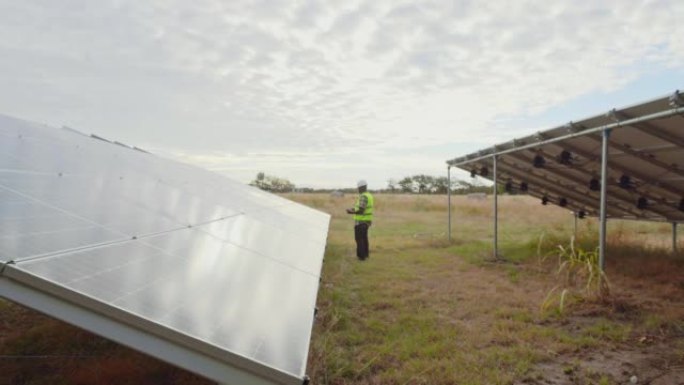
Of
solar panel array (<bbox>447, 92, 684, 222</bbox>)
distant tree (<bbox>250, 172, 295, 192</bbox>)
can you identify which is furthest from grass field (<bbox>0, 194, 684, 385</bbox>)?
distant tree (<bbox>250, 172, 295, 192</bbox>)

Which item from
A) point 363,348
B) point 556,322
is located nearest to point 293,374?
point 363,348

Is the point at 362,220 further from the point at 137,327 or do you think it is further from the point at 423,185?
the point at 423,185

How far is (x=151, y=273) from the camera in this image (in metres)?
2.38

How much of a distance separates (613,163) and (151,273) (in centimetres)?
829

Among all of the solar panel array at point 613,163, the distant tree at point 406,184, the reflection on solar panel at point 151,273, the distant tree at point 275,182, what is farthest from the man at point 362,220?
the distant tree at point 406,184

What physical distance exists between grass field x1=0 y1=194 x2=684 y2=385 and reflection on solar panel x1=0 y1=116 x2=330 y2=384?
1.05 metres

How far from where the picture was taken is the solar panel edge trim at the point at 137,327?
1.73 meters

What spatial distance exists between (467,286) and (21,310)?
6.18 meters

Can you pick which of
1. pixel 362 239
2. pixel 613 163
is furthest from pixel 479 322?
pixel 362 239

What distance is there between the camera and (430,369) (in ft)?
13.5

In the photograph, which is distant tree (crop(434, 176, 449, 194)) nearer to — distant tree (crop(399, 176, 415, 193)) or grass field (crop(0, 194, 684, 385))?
distant tree (crop(399, 176, 415, 193))

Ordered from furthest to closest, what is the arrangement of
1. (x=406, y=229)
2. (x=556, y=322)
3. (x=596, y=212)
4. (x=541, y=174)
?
(x=406, y=229) → (x=596, y=212) → (x=541, y=174) → (x=556, y=322)

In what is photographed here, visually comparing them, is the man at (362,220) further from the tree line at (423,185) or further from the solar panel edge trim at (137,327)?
the tree line at (423,185)

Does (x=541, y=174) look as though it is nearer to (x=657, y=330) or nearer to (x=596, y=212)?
(x=596, y=212)
